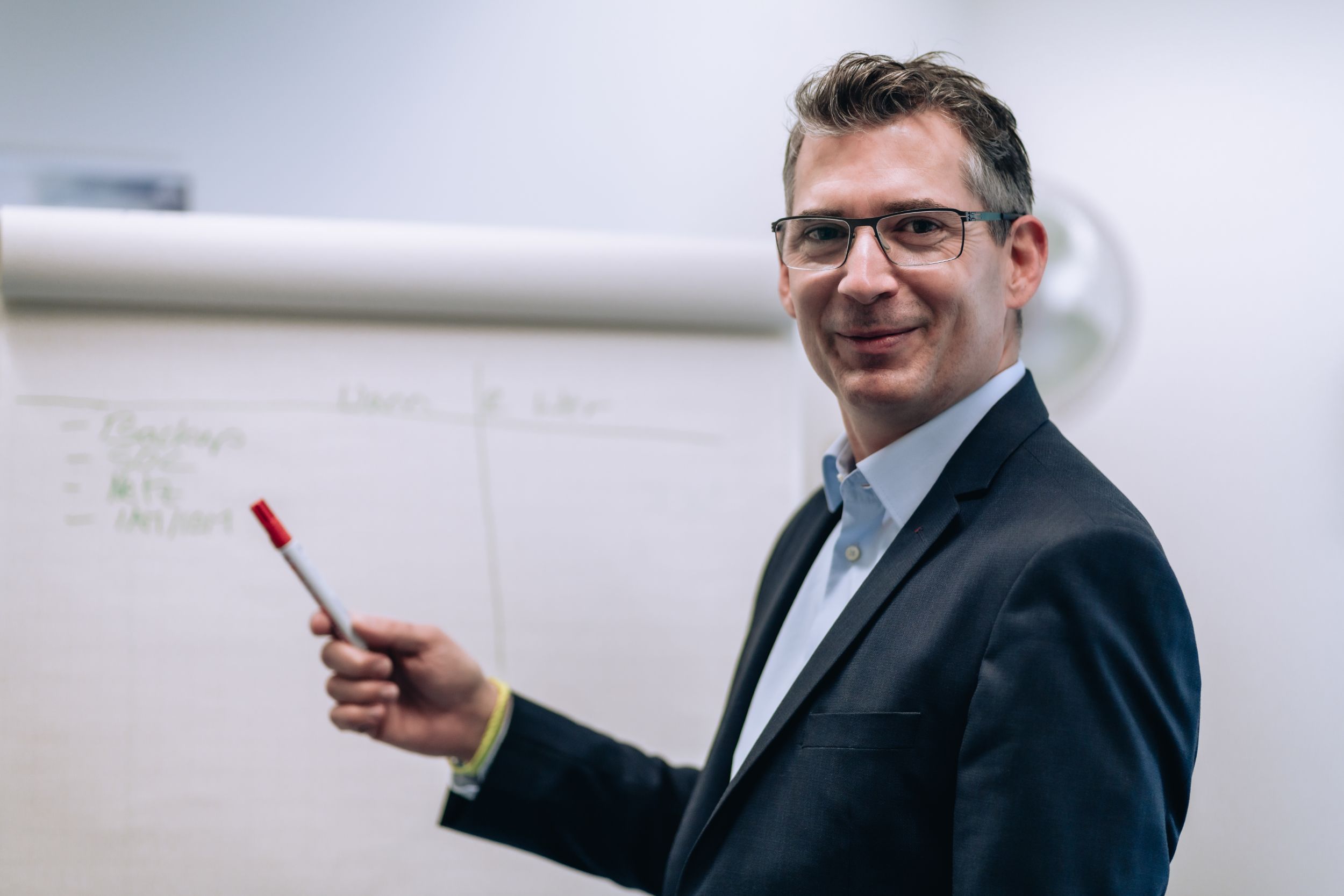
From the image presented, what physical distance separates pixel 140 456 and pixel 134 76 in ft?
1.98

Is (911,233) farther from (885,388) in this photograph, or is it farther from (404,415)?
(404,415)

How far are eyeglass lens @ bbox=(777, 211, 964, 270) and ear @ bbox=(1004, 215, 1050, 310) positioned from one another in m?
0.08

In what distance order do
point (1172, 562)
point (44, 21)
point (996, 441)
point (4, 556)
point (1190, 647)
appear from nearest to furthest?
point (1190, 647) → point (996, 441) → point (4, 556) → point (44, 21) → point (1172, 562)

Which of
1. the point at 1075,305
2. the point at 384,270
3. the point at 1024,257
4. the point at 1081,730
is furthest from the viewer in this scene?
the point at 1075,305

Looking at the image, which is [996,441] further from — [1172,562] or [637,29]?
[637,29]

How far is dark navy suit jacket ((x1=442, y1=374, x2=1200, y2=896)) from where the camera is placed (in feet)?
1.98

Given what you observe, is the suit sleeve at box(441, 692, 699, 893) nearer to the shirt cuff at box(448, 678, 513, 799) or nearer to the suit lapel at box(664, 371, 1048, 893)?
the shirt cuff at box(448, 678, 513, 799)

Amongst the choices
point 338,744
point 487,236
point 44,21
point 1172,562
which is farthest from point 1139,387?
point 44,21

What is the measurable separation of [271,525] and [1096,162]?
54.7 inches

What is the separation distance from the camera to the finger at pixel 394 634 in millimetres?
991

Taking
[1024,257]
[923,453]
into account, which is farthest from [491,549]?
[1024,257]

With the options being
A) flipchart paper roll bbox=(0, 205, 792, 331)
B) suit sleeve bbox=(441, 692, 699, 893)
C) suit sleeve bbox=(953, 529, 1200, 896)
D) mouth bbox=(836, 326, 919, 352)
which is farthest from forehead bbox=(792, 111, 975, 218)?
suit sleeve bbox=(441, 692, 699, 893)

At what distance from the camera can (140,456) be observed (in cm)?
127

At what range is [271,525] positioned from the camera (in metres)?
0.85
